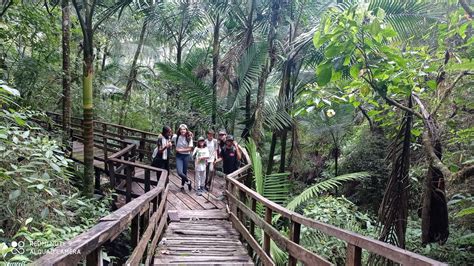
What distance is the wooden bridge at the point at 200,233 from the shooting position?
6.17 feet

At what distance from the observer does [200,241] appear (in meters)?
4.99

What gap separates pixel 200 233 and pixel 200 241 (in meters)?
0.37

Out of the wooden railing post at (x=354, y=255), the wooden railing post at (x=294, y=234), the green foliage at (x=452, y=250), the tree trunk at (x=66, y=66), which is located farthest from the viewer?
the tree trunk at (x=66, y=66)

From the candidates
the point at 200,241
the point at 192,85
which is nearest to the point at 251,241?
A: the point at 200,241

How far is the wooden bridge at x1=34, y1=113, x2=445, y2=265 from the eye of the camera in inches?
74.0

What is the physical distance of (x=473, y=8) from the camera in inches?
115

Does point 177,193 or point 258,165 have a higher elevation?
point 258,165

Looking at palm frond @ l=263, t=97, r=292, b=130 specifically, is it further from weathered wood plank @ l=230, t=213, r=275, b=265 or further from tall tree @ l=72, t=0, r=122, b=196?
tall tree @ l=72, t=0, r=122, b=196

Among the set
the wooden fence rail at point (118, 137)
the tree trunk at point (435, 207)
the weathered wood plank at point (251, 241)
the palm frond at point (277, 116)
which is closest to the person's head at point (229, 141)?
the palm frond at point (277, 116)

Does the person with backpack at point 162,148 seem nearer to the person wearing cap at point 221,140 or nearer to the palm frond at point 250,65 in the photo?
the person wearing cap at point 221,140

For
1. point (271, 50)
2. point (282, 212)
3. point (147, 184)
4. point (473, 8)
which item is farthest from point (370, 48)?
point (271, 50)

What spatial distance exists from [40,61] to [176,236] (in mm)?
5831

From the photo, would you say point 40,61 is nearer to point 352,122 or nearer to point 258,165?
point 258,165

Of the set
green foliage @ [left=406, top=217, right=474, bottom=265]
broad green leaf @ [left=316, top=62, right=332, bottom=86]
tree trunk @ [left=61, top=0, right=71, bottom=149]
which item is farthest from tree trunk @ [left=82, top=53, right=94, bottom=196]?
green foliage @ [left=406, top=217, right=474, bottom=265]
